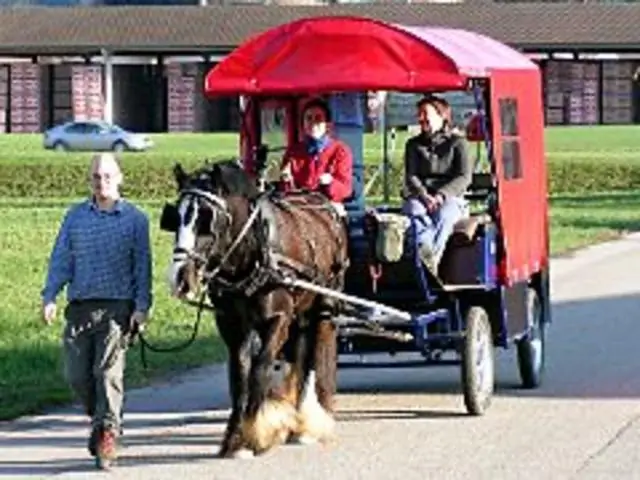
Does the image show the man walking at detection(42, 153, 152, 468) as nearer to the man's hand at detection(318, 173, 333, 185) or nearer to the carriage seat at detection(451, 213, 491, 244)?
the man's hand at detection(318, 173, 333, 185)

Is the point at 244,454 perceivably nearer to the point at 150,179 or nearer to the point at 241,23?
the point at 150,179

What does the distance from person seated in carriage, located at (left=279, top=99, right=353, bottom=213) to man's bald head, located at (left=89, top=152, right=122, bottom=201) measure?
2.11 metres

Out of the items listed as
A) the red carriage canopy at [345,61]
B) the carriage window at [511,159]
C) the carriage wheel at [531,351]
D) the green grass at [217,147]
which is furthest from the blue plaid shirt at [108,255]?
the green grass at [217,147]

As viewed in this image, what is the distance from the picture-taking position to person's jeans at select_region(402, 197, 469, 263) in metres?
15.2

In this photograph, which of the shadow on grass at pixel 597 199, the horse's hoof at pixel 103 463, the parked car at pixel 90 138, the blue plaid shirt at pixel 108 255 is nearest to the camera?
the horse's hoof at pixel 103 463

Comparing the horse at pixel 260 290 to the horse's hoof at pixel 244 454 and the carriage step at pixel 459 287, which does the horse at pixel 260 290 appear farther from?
the carriage step at pixel 459 287

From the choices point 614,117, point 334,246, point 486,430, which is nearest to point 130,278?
point 334,246

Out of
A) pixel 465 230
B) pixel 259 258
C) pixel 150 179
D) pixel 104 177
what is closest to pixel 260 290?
pixel 259 258

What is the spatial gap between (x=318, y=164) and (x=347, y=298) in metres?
1.13

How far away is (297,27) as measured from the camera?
15.8 m

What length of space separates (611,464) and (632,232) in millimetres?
26903

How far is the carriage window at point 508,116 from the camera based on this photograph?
52.8 feet

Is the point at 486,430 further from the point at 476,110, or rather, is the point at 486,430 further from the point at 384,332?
the point at 476,110

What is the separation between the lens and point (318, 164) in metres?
15.0
